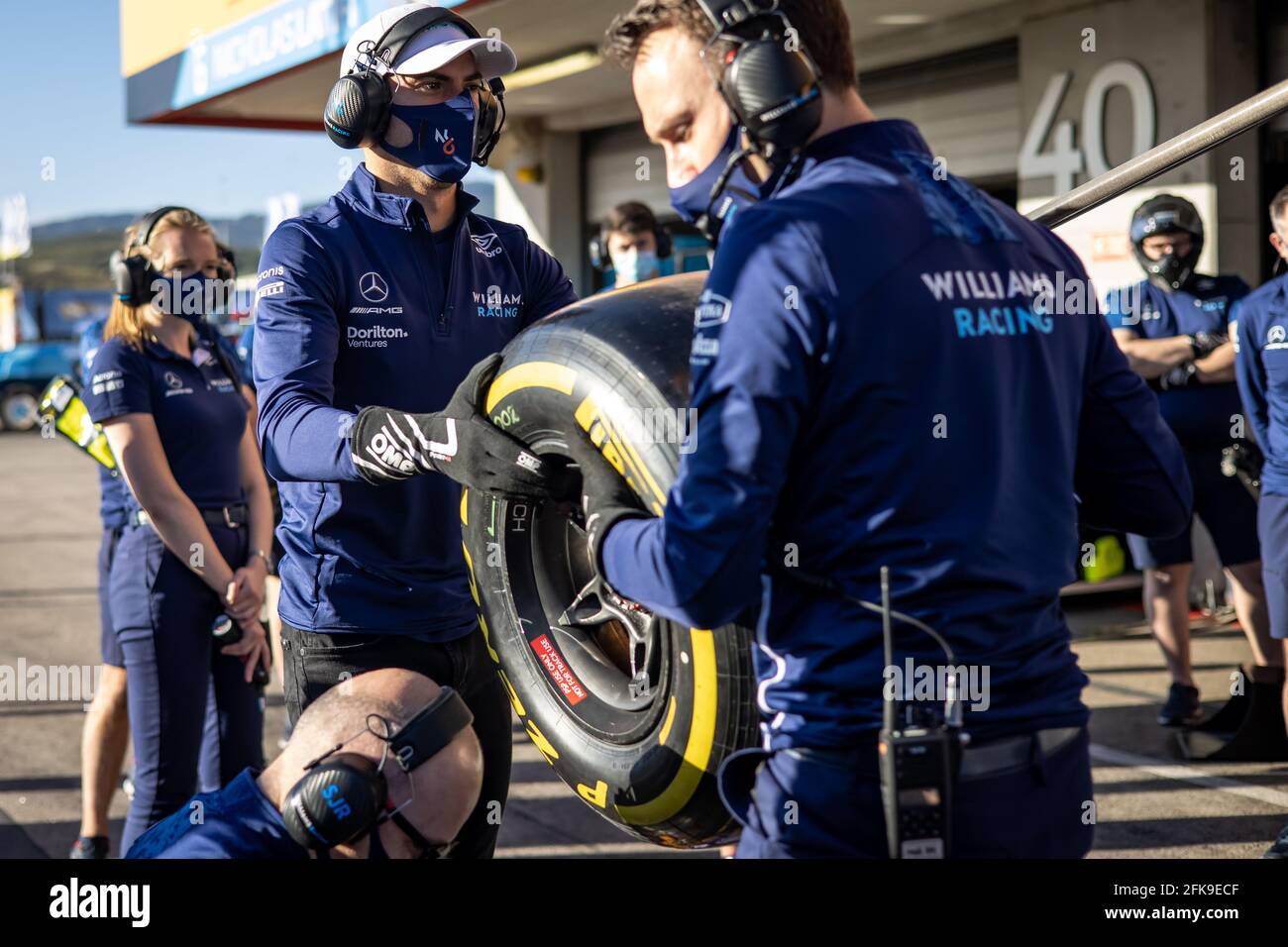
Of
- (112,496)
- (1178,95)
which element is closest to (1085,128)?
(1178,95)

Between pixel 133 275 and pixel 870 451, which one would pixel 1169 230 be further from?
pixel 870 451

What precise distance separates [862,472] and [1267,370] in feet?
13.5

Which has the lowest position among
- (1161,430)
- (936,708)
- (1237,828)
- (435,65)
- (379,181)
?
(1237,828)

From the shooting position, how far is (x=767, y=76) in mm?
1725

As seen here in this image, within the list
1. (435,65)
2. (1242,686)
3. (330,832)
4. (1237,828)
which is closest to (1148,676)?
(1242,686)

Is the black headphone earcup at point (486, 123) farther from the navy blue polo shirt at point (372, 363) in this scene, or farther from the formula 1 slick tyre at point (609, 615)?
the formula 1 slick tyre at point (609, 615)

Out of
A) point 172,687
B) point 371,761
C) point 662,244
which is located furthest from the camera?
point 662,244

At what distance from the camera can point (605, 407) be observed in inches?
78.0

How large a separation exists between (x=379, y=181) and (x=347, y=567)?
82cm

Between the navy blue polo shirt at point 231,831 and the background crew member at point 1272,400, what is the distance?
410 centimetres

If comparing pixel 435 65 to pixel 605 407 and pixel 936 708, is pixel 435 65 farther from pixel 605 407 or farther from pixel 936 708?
pixel 936 708

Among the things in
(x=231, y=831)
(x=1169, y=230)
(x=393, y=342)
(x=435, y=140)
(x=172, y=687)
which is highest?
(x=1169, y=230)

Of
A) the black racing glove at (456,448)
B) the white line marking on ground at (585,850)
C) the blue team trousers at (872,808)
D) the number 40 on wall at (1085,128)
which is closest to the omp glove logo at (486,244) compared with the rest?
the black racing glove at (456,448)
